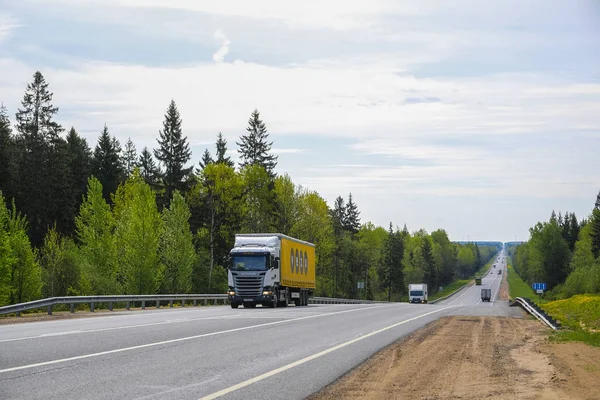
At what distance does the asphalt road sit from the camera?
9.98 m

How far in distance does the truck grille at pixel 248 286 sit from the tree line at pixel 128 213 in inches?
658

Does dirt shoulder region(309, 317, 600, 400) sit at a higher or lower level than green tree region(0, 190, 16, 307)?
lower

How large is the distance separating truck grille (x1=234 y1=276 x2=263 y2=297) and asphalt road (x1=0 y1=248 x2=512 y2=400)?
59.6ft

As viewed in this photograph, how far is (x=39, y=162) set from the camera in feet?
257

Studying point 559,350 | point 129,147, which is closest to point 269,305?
point 559,350

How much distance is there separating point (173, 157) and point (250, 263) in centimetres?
4501

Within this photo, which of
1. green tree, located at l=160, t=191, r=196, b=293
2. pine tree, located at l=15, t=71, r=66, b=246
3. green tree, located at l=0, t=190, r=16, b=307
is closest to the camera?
green tree, located at l=0, t=190, r=16, b=307

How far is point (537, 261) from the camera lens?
162625 millimetres

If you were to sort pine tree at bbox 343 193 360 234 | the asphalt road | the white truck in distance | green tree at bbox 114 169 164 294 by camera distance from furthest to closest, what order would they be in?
1. pine tree at bbox 343 193 360 234
2. the white truck in distance
3. green tree at bbox 114 169 164 294
4. the asphalt road

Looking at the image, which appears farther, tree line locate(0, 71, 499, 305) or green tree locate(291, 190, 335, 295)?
green tree locate(291, 190, 335, 295)

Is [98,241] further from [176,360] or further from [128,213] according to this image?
[176,360]

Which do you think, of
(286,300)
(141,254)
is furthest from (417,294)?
(286,300)

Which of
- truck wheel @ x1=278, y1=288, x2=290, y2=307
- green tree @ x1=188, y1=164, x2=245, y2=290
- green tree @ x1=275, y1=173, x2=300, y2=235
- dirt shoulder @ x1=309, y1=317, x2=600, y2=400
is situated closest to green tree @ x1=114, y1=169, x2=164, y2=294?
green tree @ x1=188, y1=164, x2=245, y2=290

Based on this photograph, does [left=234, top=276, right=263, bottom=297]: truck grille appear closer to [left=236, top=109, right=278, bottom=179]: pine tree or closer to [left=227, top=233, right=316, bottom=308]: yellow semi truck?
[left=227, top=233, right=316, bottom=308]: yellow semi truck
